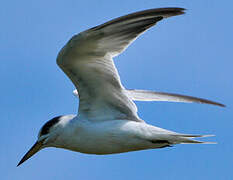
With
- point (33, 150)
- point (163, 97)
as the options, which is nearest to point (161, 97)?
point (163, 97)

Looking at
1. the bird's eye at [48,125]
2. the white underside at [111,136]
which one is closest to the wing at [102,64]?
the white underside at [111,136]

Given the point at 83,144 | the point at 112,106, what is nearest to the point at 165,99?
the point at 112,106

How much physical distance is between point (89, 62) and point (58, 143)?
1.28 meters

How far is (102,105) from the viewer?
870 cm

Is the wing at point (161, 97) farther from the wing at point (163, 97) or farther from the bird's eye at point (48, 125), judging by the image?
the bird's eye at point (48, 125)

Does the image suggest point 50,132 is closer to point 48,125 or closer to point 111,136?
point 48,125

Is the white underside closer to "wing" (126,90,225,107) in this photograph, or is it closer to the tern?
the tern

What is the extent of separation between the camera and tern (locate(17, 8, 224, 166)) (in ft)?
26.2

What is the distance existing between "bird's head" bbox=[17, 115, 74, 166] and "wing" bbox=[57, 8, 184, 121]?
339mm

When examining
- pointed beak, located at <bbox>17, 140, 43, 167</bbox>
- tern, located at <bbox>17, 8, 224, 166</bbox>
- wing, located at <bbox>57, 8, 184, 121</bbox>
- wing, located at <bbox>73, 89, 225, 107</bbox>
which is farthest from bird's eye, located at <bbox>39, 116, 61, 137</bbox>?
wing, located at <bbox>73, 89, 225, 107</bbox>

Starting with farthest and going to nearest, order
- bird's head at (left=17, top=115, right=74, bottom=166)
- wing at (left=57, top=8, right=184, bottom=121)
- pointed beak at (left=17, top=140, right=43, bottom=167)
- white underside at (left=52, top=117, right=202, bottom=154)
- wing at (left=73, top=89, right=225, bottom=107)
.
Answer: wing at (left=73, top=89, right=225, bottom=107) → pointed beak at (left=17, top=140, right=43, bottom=167) → bird's head at (left=17, top=115, right=74, bottom=166) → white underside at (left=52, top=117, right=202, bottom=154) → wing at (left=57, top=8, right=184, bottom=121)

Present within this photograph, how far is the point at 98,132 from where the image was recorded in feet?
27.6

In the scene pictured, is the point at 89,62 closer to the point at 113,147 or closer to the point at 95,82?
the point at 95,82

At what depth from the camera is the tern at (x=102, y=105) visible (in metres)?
7.98
